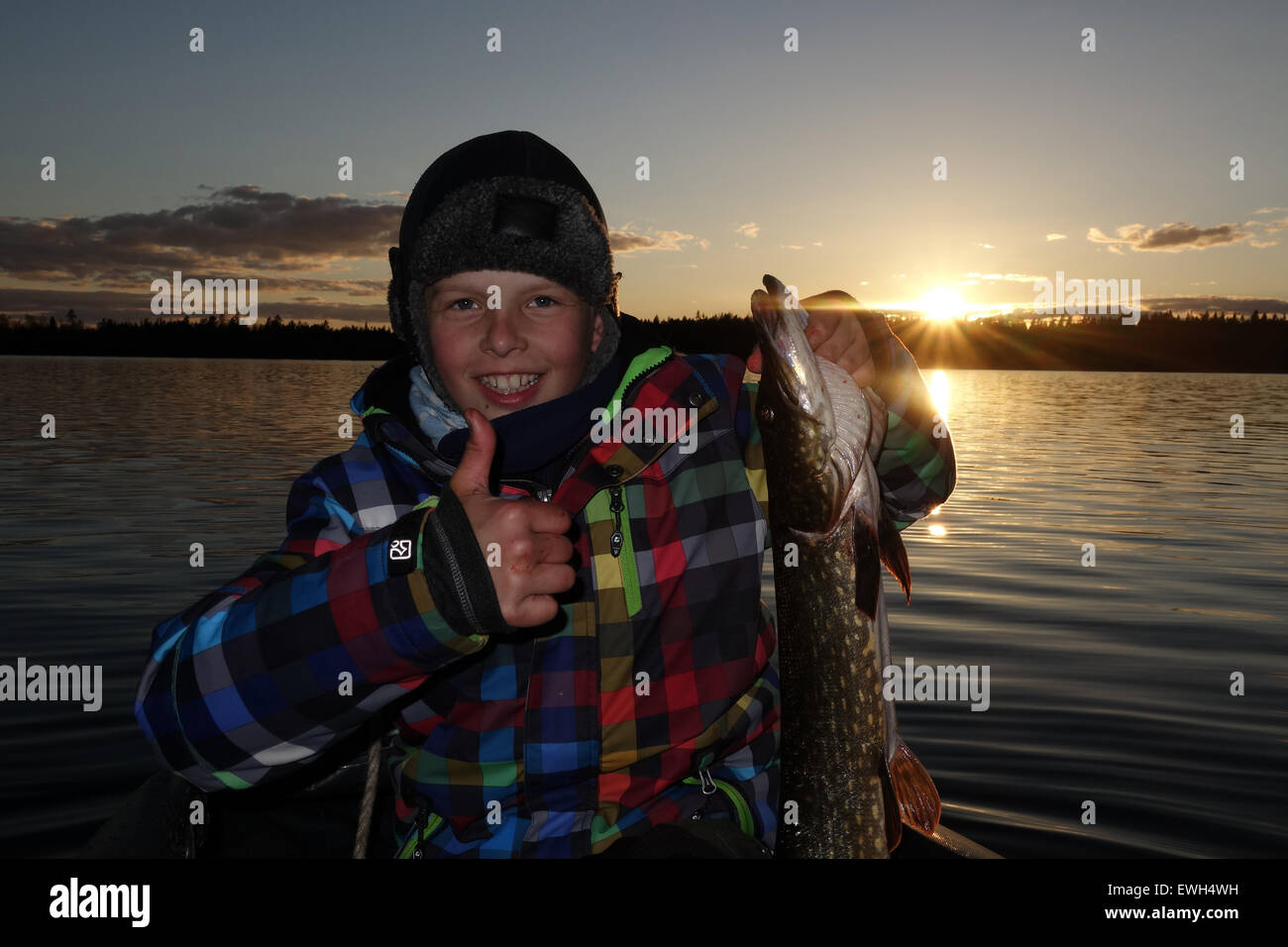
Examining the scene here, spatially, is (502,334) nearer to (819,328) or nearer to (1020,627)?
(819,328)

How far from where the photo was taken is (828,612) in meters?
3.15

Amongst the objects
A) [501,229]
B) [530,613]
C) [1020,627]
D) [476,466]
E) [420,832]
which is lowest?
[1020,627]

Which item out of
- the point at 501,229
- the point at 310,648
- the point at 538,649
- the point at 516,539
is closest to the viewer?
the point at 516,539

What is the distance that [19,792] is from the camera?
6020 mm

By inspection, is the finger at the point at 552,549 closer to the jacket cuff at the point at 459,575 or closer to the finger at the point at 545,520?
the finger at the point at 545,520

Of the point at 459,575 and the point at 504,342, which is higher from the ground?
the point at 504,342

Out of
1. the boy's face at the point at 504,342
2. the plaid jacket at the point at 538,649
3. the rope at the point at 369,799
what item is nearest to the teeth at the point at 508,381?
the boy's face at the point at 504,342

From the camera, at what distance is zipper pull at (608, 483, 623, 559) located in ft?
10.1

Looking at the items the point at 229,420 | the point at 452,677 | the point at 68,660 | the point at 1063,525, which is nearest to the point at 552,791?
the point at 452,677

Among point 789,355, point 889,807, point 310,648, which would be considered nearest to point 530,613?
point 310,648

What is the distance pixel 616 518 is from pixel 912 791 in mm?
1376

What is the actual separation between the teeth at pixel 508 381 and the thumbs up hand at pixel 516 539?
34.6 inches

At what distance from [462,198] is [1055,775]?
18.1 feet

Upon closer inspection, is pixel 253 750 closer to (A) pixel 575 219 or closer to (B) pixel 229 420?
(A) pixel 575 219
